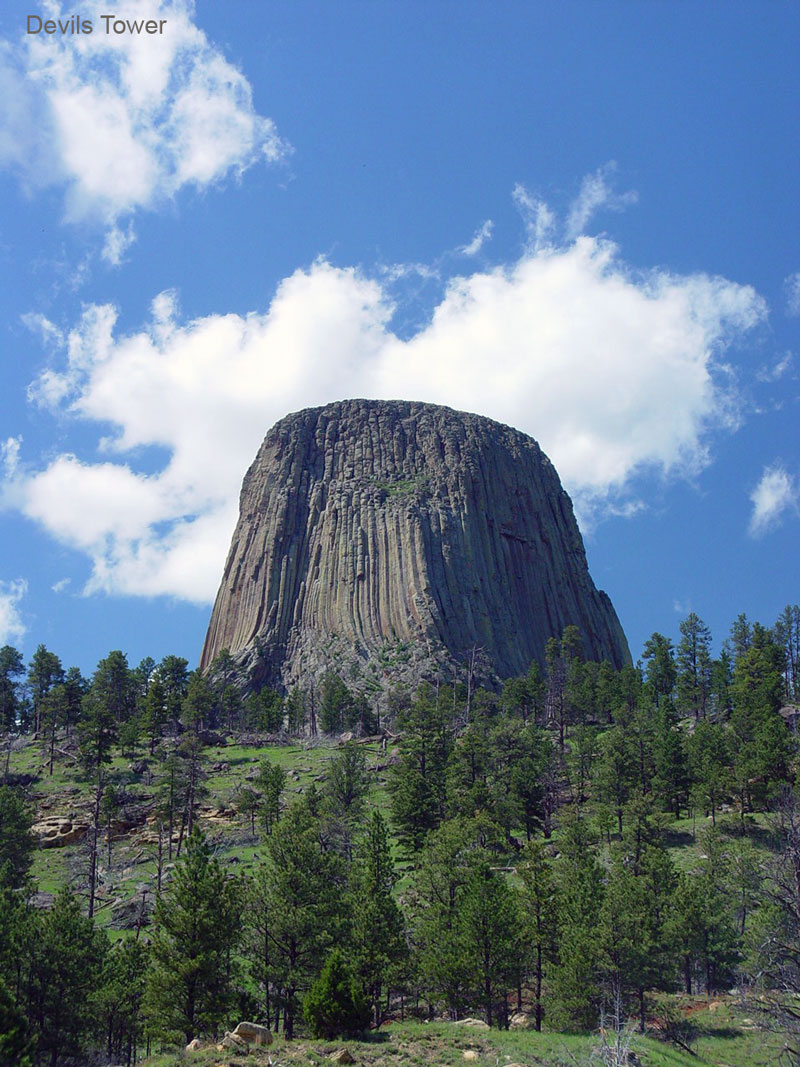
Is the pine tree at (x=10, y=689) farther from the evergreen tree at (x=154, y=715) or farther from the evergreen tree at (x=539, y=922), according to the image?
the evergreen tree at (x=539, y=922)

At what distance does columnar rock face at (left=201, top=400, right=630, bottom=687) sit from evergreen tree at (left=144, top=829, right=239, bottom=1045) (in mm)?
91529

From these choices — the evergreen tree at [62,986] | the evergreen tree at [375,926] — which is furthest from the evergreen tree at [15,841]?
the evergreen tree at [375,926]

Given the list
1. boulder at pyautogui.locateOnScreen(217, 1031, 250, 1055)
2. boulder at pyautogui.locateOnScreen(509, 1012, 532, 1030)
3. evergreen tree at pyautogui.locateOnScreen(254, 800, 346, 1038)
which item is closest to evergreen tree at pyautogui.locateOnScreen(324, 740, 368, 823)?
evergreen tree at pyautogui.locateOnScreen(254, 800, 346, 1038)

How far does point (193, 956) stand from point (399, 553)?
11412cm

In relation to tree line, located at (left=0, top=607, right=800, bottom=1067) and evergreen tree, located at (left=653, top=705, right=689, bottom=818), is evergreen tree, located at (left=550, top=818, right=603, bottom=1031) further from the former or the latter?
evergreen tree, located at (left=653, top=705, right=689, bottom=818)

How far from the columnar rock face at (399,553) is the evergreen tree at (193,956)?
300ft

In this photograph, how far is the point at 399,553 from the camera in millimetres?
150250

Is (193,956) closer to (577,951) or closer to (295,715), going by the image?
(577,951)

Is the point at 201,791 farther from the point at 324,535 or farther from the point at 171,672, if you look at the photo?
the point at 324,535

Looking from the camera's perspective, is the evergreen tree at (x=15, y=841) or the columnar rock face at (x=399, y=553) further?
the columnar rock face at (x=399, y=553)

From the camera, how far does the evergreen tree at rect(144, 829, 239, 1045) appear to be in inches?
1420

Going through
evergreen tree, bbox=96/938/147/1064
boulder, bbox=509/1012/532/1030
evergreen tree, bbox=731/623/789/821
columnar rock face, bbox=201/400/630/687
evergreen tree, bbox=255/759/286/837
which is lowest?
boulder, bbox=509/1012/532/1030

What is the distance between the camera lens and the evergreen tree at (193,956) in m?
36.1

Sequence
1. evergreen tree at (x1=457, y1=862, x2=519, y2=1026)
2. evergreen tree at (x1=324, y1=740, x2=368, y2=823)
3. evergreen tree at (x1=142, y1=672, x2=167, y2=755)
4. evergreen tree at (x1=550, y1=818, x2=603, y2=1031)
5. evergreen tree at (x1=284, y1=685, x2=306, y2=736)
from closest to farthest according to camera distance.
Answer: evergreen tree at (x1=550, y1=818, x2=603, y2=1031) → evergreen tree at (x1=457, y1=862, x2=519, y2=1026) → evergreen tree at (x1=324, y1=740, x2=368, y2=823) → evergreen tree at (x1=142, y1=672, x2=167, y2=755) → evergreen tree at (x1=284, y1=685, x2=306, y2=736)
